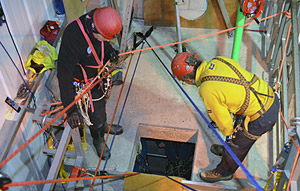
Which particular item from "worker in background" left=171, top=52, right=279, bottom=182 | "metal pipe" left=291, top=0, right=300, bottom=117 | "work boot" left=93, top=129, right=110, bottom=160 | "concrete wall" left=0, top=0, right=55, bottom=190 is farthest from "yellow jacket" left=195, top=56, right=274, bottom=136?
"concrete wall" left=0, top=0, right=55, bottom=190

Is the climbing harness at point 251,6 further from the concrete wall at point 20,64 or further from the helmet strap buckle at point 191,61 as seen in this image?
the concrete wall at point 20,64

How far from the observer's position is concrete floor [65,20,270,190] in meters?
4.58

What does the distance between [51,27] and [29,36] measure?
407 mm

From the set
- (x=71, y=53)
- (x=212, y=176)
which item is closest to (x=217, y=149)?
(x=212, y=176)

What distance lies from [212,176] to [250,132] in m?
0.83

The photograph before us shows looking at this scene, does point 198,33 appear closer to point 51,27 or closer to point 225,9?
point 225,9

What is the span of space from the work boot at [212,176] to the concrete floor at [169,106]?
0.08 m

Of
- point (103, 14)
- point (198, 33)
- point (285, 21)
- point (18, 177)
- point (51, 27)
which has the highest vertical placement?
point (103, 14)

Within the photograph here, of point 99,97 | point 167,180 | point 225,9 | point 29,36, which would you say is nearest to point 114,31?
point 99,97

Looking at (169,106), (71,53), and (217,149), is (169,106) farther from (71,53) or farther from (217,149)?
(71,53)

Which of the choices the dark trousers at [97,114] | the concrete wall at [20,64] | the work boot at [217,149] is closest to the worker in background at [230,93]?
the work boot at [217,149]

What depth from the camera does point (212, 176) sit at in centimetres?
432

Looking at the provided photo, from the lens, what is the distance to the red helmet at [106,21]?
11.0 feet

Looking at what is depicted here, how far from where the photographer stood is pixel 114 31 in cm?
342
